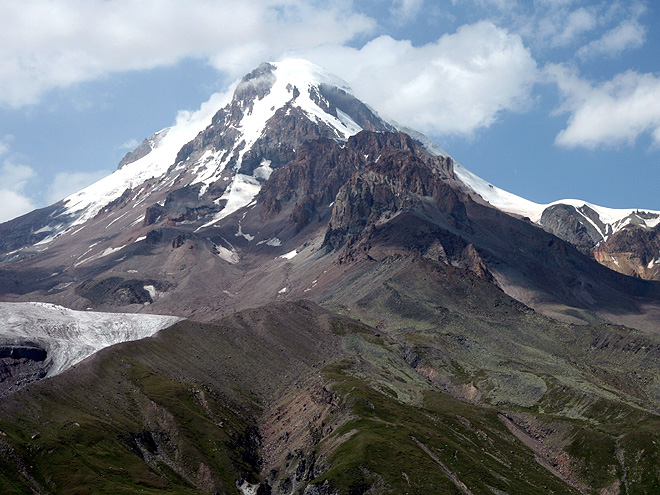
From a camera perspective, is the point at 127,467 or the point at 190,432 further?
the point at 190,432

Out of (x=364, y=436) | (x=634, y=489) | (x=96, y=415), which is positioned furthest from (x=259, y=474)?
(x=634, y=489)

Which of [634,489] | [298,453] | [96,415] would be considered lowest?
[634,489]

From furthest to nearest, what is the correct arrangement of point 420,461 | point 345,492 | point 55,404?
point 55,404
point 420,461
point 345,492

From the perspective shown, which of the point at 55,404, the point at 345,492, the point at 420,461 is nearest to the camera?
the point at 345,492

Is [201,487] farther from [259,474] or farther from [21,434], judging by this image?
[21,434]

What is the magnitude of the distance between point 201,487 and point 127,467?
20.5 metres

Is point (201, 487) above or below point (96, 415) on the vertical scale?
below

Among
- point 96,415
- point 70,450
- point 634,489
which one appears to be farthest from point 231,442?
point 634,489

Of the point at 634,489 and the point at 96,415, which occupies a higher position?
the point at 96,415

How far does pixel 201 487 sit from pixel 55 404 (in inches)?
1723

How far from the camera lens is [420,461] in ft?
575

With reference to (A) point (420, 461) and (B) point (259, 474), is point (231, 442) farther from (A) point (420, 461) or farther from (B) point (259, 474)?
(A) point (420, 461)

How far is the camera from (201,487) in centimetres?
17812

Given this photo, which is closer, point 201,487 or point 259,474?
point 201,487
